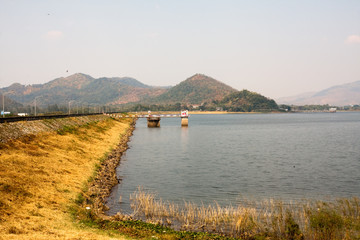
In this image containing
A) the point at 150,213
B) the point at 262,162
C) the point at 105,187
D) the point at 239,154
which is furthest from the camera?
the point at 239,154

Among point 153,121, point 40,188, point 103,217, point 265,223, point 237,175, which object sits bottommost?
point 237,175

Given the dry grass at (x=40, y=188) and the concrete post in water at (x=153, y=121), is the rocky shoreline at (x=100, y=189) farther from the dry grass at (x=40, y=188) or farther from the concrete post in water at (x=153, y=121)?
the concrete post in water at (x=153, y=121)

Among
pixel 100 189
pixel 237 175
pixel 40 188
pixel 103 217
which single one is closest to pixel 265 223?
pixel 103 217

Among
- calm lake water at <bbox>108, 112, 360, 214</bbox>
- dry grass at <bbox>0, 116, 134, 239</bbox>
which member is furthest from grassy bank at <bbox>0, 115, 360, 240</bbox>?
calm lake water at <bbox>108, 112, 360, 214</bbox>

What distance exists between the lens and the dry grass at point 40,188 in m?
17.7

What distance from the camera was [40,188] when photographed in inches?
987

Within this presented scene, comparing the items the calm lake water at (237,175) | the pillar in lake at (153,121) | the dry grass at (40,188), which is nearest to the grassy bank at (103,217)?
the dry grass at (40,188)

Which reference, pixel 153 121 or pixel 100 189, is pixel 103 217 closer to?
pixel 100 189

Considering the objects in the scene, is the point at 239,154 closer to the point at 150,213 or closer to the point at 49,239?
the point at 150,213

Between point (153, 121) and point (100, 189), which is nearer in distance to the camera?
point (100, 189)

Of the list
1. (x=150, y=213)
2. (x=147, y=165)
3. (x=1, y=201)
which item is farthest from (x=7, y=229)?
(x=147, y=165)

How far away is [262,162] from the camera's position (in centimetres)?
5453

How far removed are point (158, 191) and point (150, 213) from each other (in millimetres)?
8910

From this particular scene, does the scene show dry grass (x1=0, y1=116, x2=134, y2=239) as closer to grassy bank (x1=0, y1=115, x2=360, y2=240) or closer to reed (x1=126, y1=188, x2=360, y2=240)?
grassy bank (x1=0, y1=115, x2=360, y2=240)
